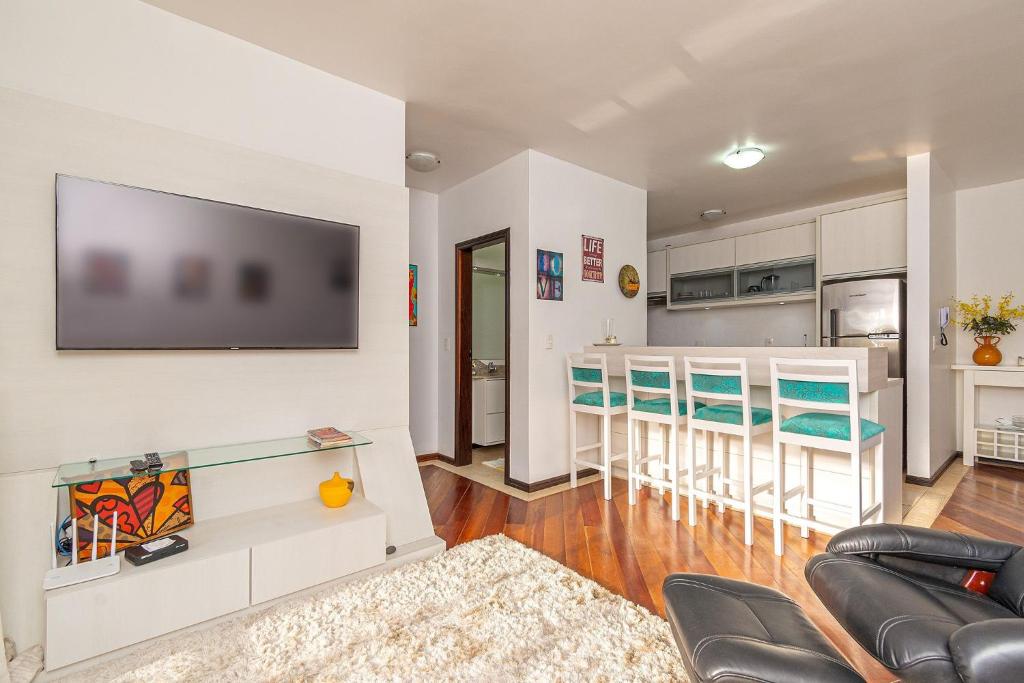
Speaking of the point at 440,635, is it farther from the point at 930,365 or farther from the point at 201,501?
the point at 930,365

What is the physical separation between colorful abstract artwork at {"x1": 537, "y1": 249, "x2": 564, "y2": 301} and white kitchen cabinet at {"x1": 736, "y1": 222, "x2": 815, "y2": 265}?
2.90 metres

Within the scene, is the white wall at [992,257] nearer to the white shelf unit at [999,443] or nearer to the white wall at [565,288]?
the white shelf unit at [999,443]

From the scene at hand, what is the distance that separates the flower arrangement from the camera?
14.5 ft

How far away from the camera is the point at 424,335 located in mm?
4762

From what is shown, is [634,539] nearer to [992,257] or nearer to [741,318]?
[741,318]

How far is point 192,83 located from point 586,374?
295cm

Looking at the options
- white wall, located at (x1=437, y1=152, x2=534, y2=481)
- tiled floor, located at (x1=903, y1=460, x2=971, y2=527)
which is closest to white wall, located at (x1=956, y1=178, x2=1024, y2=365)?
tiled floor, located at (x1=903, y1=460, x2=971, y2=527)

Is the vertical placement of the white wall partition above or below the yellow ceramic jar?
above

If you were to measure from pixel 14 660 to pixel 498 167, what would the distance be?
3838mm

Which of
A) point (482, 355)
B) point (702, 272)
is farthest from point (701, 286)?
point (482, 355)

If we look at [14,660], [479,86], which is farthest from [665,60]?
[14,660]

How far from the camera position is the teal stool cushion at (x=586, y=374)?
12.2ft

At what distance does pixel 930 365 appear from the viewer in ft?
13.0

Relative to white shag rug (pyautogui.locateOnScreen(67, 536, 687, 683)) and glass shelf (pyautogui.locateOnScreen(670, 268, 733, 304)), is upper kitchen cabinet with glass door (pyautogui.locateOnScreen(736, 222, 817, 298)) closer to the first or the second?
glass shelf (pyautogui.locateOnScreen(670, 268, 733, 304))
